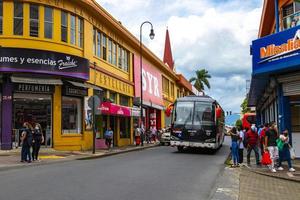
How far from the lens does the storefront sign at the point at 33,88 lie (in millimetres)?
24312

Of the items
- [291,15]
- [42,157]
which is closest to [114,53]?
[42,157]

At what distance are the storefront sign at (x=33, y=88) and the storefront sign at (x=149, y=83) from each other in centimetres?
1676

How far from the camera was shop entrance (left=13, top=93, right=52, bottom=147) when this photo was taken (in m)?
24.7

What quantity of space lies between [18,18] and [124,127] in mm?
16151

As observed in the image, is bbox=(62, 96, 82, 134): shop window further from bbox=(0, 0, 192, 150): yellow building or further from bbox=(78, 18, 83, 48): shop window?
bbox=(78, 18, 83, 48): shop window

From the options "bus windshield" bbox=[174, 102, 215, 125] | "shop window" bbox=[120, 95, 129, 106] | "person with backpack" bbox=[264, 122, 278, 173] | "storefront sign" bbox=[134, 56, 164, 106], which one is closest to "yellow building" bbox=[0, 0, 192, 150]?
"bus windshield" bbox=[174, 102, 215, 125]

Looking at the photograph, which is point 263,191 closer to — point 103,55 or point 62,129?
point 62,129

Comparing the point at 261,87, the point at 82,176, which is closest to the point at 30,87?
the point at 82,176

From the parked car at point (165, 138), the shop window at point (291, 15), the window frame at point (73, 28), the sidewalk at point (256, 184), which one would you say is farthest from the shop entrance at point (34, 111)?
the parked car at point (165, 138)

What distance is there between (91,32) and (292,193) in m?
21.4

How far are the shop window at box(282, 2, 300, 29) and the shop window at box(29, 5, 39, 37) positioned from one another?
1357 cm

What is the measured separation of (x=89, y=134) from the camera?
2939 centimetres

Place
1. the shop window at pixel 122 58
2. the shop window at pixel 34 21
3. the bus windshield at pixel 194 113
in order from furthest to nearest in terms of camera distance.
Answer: the shop window at pixel 122 58 < the bus windshield at pixel 194 113 < the shop window at pixel 34 21

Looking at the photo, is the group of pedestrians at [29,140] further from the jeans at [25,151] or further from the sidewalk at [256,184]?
the sidewalk at [256,184]
